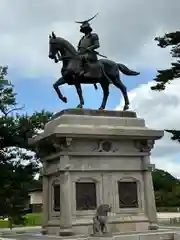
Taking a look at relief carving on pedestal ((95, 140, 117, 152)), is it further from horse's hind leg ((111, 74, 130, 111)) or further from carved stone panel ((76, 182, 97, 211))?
horse's hind leg ((111, 74, 130, 111))

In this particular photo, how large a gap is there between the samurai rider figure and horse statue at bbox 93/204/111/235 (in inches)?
185

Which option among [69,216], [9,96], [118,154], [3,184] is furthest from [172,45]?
[69,216]

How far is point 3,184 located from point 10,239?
9.42 metres

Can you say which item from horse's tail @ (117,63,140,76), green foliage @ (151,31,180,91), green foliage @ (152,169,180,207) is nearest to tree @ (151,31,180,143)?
green foliage @ (151,31,180,91)

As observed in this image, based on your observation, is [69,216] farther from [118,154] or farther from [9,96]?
[9,96]

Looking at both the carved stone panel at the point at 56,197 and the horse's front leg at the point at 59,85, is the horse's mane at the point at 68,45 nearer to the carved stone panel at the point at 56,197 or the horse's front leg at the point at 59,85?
the horse's front leg at the point at 59,85

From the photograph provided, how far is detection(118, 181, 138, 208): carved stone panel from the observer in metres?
15.6

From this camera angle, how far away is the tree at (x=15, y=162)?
24234 mm

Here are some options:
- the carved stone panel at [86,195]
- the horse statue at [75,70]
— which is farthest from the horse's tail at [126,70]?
the carved stone panel at [86,195]

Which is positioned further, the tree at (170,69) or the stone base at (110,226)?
the tree at (170,69)

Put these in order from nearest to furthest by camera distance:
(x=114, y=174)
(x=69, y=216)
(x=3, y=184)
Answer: (x=69, y=216) < (x=114, y=174) < (x=3, y=184)

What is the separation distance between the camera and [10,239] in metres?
15.0

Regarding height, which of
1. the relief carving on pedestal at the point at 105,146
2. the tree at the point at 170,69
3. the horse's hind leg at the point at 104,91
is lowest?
the relief carving on pedestal at the point at 105,146

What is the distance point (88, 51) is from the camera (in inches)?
661
